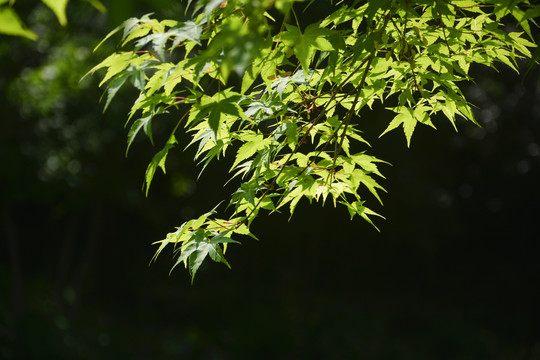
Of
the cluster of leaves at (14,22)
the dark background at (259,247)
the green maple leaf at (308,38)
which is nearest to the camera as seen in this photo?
the cluster of leaves at (14,22)

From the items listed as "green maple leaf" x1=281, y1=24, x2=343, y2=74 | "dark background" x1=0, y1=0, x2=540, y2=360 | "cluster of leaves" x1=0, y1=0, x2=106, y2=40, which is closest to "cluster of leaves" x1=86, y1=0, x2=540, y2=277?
"green maple leaf" x1=281, y1=24, x2=343, y2=74

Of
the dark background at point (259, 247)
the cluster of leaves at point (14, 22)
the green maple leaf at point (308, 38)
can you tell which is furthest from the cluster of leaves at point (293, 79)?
the dark background at point (259, 247)

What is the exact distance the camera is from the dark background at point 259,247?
17.7 ft

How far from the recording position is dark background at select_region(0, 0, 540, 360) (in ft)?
17.7

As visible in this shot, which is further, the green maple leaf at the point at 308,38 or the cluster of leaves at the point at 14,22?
the green maple leaf at the point at 308,38

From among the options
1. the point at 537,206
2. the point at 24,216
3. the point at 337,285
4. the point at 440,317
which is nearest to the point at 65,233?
the point at 24,216

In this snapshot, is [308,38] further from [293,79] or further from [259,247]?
[259,247]

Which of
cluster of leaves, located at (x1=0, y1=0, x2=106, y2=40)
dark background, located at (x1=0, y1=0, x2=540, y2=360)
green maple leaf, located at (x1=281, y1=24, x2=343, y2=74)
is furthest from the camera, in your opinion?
dark background, located at (x1=0, y1=0, x2=540, y2=360)

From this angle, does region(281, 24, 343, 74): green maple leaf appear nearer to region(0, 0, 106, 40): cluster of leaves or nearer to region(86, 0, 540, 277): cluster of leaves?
region(86, 0, 540, 277): cluster of leaves

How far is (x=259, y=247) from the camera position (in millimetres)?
7234

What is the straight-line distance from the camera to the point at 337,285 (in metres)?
7.21

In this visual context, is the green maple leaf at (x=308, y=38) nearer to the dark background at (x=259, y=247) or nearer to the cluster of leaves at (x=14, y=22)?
the cluster of leaves at (x=14, y=22)

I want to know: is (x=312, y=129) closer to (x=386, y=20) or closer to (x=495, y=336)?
(x=386, y=20)

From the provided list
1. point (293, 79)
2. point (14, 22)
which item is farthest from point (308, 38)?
point (14, 22)
